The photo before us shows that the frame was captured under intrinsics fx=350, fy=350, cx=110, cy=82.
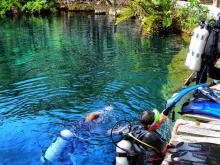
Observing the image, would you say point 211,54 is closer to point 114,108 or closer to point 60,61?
point 114,108

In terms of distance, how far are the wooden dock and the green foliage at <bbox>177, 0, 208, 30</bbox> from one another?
56.0 feet

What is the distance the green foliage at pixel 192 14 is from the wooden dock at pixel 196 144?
1708 centimetres

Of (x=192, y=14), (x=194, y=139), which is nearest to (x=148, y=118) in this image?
(x=194, y=139)

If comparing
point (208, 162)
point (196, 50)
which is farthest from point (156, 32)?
point (208, 162)

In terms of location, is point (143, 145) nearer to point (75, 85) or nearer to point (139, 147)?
point (139, 147)

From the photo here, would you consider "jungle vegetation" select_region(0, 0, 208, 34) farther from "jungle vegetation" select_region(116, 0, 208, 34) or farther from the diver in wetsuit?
the diver in wetsuit

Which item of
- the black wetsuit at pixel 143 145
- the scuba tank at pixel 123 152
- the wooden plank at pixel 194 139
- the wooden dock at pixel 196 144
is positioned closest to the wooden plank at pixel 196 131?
the wooden dock at pixel 196 144

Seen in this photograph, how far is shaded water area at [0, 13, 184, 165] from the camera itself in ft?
28.9

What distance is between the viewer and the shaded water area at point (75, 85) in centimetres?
880

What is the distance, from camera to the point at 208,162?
5.63m

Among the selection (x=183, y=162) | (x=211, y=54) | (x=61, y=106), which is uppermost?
(x=211, y=54)

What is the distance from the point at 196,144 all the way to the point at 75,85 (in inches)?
325

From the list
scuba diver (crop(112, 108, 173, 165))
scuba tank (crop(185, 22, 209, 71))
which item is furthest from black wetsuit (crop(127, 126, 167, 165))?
scuba tank (crop(185, 22, 209, 71))

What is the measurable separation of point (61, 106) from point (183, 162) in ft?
21.2
